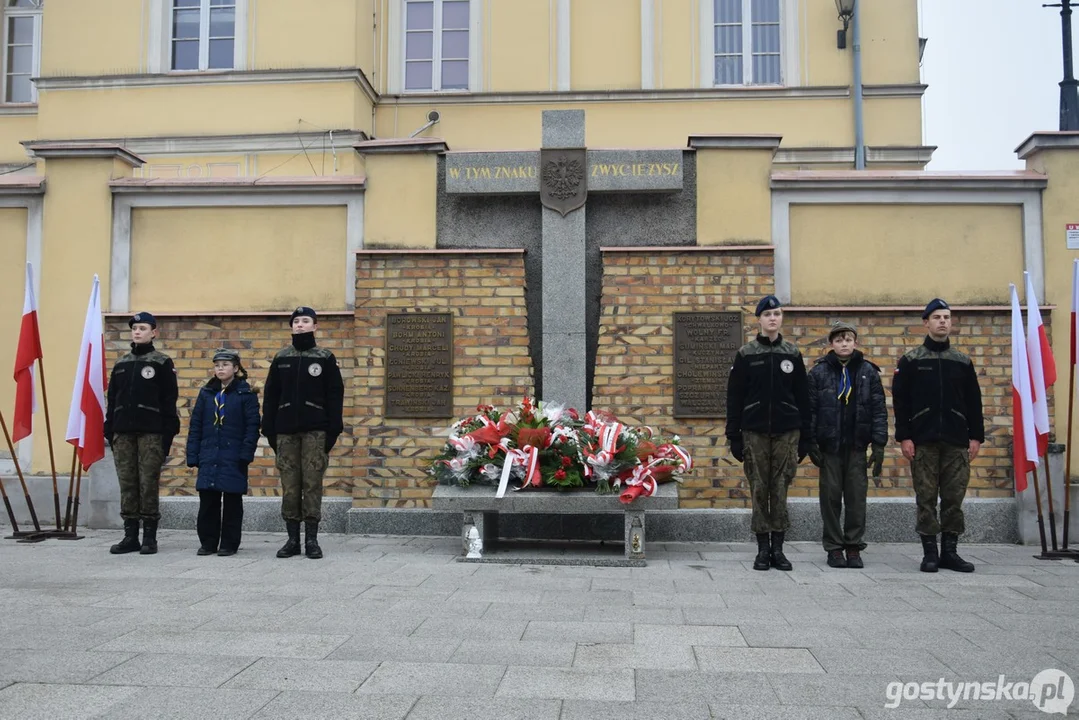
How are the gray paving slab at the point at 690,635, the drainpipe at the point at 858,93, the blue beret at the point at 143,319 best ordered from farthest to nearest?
the drainpipe at the point at 858,93
the blue beret at the point at 143,319
the gray paving slab at the point at 690,635

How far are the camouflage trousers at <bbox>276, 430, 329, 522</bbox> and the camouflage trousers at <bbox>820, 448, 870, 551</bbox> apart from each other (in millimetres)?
3924

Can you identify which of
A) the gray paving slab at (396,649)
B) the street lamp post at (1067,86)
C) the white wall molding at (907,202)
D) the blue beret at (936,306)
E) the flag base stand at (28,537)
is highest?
the street lamp post at (1067,86)

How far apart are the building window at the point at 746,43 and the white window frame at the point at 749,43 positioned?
0.02 m

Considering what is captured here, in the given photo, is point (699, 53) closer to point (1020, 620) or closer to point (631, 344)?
point (631, 344)

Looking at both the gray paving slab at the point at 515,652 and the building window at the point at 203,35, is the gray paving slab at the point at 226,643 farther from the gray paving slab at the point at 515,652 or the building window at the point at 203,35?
the building window at the point at 203,35

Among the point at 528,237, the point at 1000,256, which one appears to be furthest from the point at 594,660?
the point at 1000,256

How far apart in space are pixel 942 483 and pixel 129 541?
6.39m

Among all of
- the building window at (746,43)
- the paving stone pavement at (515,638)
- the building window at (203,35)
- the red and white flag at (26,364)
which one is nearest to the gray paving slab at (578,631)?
the paving stone pavement at (515,638)

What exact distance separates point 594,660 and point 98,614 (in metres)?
2.88

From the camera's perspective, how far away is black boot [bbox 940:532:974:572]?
718 cm

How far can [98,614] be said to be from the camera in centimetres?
552

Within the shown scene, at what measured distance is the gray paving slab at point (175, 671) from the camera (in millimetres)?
4168

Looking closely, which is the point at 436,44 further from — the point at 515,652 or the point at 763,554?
the point at 515,652

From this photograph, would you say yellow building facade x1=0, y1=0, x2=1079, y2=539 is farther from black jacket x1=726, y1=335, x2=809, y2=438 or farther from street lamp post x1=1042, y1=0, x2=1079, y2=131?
street lamp post x1=1042, y1=0, x2=1079, y2=131
